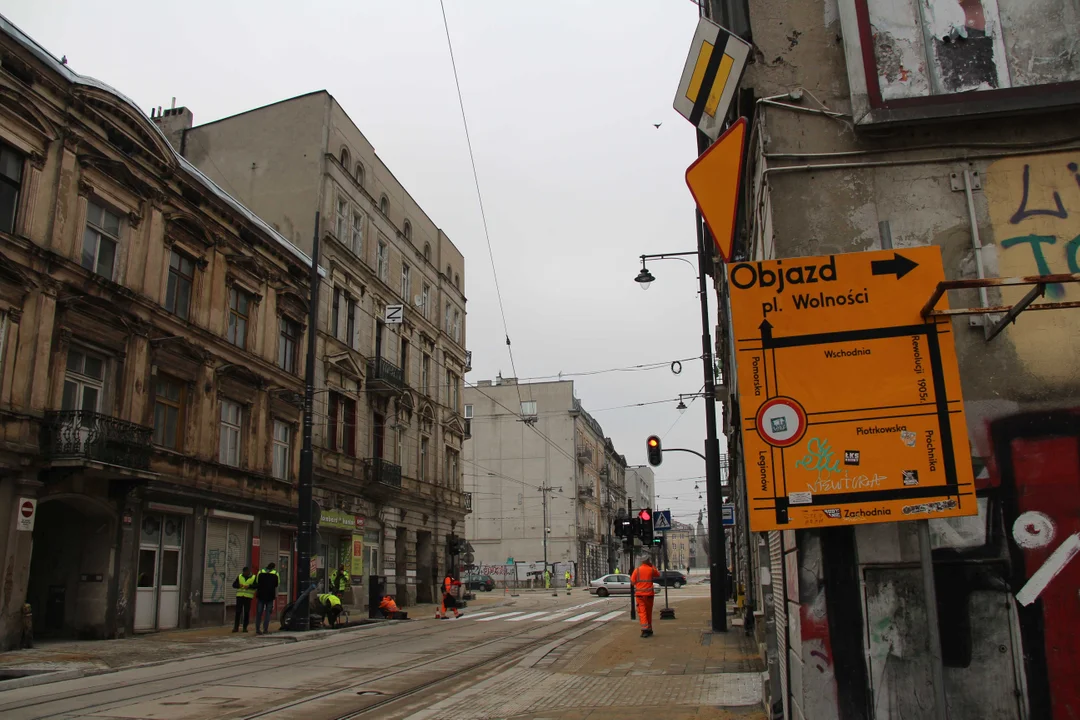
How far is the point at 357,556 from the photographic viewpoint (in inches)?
1198

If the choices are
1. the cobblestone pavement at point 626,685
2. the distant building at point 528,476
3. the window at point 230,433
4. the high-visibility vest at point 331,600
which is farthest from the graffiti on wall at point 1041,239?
the distant building at point 528,476

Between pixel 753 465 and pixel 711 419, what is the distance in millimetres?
13360

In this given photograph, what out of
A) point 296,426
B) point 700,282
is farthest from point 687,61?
point 296,426

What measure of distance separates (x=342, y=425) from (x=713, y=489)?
16529mm

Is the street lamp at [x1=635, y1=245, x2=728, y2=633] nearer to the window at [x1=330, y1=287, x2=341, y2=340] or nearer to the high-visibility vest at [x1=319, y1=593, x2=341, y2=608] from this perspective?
the high-visibility vest at [x1=319, y1=593, x2=341, y2=608]

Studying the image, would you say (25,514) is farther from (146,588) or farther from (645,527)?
(645,527)

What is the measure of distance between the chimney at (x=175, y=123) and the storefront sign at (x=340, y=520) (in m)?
15.2

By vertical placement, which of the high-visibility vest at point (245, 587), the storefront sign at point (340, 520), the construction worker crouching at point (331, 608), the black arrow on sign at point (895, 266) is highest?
the black arrow on sign at point (895, 266)

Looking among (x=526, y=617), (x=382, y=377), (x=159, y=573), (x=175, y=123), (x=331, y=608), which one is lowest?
(x=526, y=617)

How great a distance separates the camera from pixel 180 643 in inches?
671

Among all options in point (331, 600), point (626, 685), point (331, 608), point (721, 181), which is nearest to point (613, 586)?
point (331, 600)

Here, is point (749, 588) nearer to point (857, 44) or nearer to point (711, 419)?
point (711, 419)

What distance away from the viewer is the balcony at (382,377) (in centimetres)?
3241

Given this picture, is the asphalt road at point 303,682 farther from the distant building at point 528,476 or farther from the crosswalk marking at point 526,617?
the distant building at point 528,476
